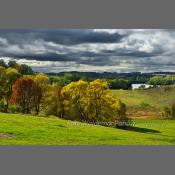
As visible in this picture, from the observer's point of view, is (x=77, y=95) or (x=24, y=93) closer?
(x=24, y=93)

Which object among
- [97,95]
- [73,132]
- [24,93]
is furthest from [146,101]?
[24,93]

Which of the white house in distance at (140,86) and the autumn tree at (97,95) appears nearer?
the autumn tree at (97,95)

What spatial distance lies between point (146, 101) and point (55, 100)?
11.1ft

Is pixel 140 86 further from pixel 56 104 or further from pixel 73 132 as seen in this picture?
pixel 56 104

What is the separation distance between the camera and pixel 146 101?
17.7 m

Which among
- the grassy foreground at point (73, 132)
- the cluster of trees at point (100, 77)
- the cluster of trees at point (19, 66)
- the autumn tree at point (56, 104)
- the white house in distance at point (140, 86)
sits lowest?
the grassy foreground at point (73, 132)

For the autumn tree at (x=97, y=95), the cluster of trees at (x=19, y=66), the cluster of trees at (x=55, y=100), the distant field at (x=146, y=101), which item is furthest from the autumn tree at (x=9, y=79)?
the distant field at (x=146, y=101)

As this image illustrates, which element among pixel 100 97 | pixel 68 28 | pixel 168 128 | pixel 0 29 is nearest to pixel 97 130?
pixel 100 97

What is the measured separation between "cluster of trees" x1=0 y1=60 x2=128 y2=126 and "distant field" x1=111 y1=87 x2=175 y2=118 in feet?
0.92

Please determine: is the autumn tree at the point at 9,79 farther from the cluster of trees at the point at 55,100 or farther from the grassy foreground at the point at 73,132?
the grassy foreground at the point at 73,132

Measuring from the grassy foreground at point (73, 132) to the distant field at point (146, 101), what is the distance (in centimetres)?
34

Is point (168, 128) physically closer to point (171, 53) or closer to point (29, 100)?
point (171, 53)

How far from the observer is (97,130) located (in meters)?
17.3

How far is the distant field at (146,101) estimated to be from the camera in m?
17.6
